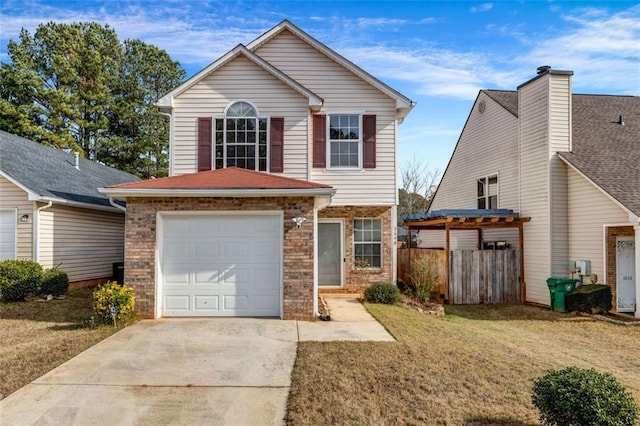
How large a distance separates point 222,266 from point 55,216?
689cm

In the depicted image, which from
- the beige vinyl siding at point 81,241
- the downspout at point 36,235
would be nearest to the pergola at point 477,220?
the beige vinyl siding at point 81,241

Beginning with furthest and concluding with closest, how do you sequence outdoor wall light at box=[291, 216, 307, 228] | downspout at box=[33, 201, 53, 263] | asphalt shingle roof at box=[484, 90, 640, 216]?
1. downspout at box=[33, 201, 53, 263]
2. asphalt shingle roof at box=[484, 90, 640, 216]
3. outdoor wall light at box=[291, 216, 307, 228]

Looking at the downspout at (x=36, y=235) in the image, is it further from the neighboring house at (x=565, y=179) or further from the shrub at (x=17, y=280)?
the neighboring house at (x=565, y=179)

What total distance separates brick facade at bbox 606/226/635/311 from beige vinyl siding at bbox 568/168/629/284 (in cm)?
16

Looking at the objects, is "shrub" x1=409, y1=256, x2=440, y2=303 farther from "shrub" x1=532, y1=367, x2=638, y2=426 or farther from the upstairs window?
"shrub" x1=532, y1=367, x2=638, y2=426

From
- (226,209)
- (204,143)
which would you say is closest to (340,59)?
(204,143)

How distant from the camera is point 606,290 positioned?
11398 mm

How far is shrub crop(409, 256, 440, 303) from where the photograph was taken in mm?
12773

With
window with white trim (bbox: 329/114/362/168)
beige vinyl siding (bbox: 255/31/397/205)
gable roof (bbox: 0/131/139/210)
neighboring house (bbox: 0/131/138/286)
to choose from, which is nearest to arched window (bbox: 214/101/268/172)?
beige vinyl siding (bbox: 255/31/397/205)

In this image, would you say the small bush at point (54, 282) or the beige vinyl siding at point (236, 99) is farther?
the beige vinyl siding at point (236, 99)

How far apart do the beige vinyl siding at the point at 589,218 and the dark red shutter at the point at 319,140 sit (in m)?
7.33

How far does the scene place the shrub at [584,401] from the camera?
393cm

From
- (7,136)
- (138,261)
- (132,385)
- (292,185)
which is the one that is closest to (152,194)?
(138,261)

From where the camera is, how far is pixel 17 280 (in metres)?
11.0
